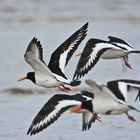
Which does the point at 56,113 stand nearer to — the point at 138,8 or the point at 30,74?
the point at 30,74

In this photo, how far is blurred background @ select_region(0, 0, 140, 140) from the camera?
10.4 meters

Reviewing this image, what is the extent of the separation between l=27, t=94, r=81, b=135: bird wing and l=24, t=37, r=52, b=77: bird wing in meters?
0.63

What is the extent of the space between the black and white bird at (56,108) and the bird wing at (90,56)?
14.4 inches

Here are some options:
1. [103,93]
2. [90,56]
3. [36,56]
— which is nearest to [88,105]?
[103,93]

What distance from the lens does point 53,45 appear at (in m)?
16.3

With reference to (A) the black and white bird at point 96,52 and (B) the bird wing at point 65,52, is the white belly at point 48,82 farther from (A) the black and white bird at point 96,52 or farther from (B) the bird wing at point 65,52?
(A) the black and white bird at point 96,52

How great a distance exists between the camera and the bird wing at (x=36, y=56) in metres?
9.16

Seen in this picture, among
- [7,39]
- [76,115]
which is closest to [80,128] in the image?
[76,115]

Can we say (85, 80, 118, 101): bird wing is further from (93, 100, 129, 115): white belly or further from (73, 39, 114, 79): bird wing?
(73, 39, 114, 79): bird wing

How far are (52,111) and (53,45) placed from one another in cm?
755

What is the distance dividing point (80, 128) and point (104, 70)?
4.20 meters

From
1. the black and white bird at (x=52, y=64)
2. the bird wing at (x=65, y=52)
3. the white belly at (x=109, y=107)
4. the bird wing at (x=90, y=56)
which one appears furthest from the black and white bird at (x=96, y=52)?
the white belly at (x=109, y=107)

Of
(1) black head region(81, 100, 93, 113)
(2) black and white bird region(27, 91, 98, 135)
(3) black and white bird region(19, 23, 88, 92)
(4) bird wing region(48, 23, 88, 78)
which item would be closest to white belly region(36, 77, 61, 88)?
(3) black and white bird region(19, 23, 88, 92)

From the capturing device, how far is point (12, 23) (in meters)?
19.1
